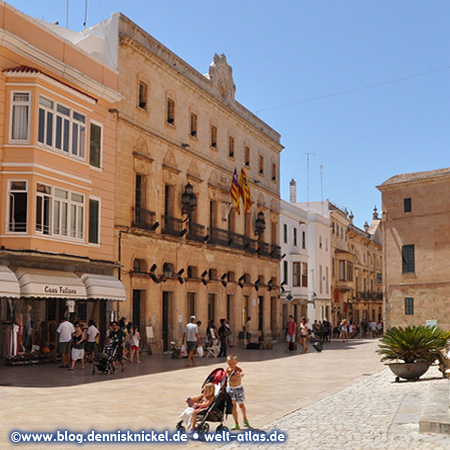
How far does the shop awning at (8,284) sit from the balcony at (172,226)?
10921 mm

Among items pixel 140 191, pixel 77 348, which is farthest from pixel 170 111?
pixel 77 348

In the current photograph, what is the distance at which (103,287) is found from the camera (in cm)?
2480

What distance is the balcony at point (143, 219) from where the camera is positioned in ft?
93.5

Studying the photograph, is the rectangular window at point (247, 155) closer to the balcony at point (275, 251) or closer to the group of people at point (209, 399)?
the balcony at point (275, 251)

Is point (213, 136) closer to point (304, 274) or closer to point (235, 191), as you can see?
point (235, 191)

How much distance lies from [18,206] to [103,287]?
4846 mm

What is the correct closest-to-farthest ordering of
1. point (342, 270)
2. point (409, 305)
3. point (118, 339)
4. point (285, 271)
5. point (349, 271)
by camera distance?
point (118, 339), point (409, 305), point (285, 271), point (342, 270), point (349, 271)

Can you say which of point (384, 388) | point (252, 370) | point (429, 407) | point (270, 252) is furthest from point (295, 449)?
point (270, 252)

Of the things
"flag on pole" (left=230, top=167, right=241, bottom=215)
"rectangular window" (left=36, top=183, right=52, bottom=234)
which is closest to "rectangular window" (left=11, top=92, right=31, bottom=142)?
"rectangular window" (left=36, top=183, right=52, bottom=234)

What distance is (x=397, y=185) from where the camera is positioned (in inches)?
1873

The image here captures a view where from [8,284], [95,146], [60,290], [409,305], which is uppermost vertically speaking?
[95,146]

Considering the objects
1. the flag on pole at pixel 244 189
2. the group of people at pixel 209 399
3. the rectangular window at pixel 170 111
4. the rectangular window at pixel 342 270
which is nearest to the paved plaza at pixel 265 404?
the group of people at pixel 209 399

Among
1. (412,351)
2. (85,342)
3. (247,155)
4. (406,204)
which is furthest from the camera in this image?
(406,204)

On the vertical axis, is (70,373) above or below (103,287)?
below
